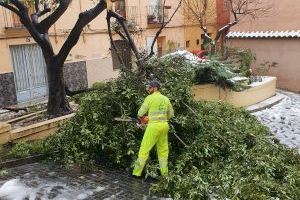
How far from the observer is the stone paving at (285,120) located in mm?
10938

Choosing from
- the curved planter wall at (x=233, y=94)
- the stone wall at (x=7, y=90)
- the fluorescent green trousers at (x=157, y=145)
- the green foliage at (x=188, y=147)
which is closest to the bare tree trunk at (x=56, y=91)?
the green foliage at (x=188, y=147)

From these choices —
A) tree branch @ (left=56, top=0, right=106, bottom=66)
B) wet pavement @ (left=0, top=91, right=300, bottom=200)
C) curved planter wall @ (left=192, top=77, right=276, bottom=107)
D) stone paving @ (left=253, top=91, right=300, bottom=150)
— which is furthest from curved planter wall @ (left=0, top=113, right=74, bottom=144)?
stone paving @ (left=253, top=91, right=300, bottom=150)

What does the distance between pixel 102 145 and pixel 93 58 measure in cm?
1180

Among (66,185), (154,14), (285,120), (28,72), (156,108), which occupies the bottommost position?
(285,120)

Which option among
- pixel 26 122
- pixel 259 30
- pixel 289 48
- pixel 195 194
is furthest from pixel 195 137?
pixel 259 30

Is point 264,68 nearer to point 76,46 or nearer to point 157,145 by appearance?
point 76,46

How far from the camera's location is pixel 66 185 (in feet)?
23.9

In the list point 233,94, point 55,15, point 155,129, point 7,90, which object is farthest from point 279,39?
point 155,129

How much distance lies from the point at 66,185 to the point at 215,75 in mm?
7595

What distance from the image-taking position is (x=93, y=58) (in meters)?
19.4

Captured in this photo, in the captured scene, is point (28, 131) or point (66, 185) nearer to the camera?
point (66, 185)

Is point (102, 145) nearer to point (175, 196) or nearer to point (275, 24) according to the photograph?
point (175, 196)

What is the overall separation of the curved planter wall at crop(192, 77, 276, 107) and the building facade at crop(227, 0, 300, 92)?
3868mm

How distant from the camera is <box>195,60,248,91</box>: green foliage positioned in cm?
1355
